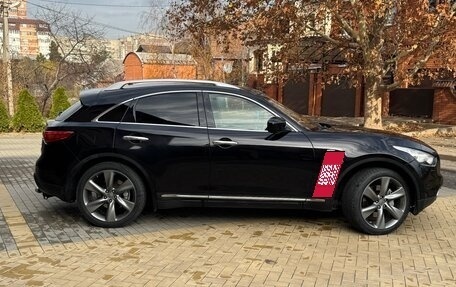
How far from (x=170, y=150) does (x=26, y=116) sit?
14249mm

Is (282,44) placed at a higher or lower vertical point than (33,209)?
higher

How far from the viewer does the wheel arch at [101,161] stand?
16.7ft

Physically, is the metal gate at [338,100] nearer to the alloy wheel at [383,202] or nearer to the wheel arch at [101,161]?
the alloy wheel at [383,202]

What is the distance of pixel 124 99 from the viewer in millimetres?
5273

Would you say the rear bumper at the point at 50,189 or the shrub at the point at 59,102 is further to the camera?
the shrub at the point at 59,102

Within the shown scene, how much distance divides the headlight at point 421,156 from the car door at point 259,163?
3.16 feet

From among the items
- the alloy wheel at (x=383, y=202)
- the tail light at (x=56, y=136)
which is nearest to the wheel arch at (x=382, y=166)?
the alloy wheel at (x=383, y=202)

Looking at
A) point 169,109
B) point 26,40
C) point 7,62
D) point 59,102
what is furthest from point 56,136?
point 26,40

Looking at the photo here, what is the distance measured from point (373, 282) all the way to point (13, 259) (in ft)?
10.0

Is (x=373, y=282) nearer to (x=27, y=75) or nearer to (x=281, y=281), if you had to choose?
(x=281, y=281)

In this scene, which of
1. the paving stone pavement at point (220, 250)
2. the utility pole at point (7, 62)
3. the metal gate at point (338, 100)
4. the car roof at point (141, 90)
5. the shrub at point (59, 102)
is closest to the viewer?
the paving stone pavement at point (220, 250)

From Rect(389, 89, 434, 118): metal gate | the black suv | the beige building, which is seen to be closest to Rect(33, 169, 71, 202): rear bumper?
the black suv

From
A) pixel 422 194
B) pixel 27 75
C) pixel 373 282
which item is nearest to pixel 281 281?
pixel 373 282

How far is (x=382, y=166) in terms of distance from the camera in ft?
16.9
